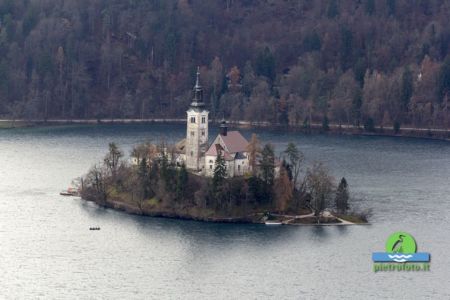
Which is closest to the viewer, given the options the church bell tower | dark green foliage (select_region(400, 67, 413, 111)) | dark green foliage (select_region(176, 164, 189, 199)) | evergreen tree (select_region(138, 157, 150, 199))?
dark green foliage (select_region(176, 164, 189, 199))

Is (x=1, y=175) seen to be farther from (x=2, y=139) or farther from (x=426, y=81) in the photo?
(x=426, y=81)

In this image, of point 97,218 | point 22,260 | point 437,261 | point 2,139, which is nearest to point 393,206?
point 437,261

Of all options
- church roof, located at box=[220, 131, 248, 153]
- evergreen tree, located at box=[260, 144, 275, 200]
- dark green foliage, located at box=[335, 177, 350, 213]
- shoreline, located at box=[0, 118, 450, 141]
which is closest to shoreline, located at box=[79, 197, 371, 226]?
dark green foliage, located at box=[335, 177, 350, 213]

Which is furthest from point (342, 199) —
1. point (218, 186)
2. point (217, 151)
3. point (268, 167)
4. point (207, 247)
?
point (207, 247)

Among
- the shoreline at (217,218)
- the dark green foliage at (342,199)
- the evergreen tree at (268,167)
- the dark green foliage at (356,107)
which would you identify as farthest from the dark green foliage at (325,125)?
the shoreline at (217,218)

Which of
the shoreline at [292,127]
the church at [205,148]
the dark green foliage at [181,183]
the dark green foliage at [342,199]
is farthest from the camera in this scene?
the shoreline at [292,127]

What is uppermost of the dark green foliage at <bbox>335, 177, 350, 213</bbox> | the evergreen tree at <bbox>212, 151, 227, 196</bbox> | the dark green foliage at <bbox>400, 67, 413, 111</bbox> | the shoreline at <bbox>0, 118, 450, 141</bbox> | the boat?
the dark green foliage at <bbox>400, 67, 413, 111</bbox>
